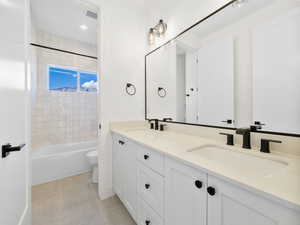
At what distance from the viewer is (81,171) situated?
A: 2.55 meters

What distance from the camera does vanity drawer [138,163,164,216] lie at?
95 cm

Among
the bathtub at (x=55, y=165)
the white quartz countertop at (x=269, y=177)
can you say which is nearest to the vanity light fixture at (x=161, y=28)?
the white quartz countertop at (x=269, y=177)

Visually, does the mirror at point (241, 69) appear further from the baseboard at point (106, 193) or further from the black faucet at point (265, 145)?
the baseboard at point (106, 193)

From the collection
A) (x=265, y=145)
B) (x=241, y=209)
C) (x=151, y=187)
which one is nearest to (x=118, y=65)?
(x=151, y=187)

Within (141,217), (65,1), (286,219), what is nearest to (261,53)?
(286,219)

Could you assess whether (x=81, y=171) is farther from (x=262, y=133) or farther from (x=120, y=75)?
(x=262, y=133)

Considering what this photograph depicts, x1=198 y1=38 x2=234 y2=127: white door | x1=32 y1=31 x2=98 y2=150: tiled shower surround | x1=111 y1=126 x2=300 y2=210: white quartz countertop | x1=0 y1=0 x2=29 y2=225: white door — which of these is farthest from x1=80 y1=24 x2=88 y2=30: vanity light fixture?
x1=111 y1=126 x2=300 y2=210: white quartz countertop

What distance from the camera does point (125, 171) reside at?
1.47 metres

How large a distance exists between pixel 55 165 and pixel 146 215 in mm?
1934

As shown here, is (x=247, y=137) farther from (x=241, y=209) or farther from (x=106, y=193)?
(x=106, y=193)

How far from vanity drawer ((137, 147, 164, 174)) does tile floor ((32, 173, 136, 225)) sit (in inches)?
30.9

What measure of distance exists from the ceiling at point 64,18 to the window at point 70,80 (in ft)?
2.43

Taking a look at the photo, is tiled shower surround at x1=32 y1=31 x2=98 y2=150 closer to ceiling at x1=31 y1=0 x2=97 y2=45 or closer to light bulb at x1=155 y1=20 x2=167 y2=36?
ceiling at x1=31 y1=0 x2=97 y2=45

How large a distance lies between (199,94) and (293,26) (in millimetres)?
745
